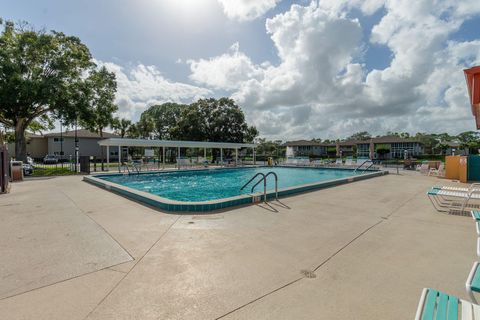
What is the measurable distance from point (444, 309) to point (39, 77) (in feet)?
70.6

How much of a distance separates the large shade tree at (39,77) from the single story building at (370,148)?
1385 inches

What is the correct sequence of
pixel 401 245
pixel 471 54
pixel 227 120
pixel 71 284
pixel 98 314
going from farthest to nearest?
pixel 227 120
pixel 471 54
pixel 401 245
pixel 71 284
pixel 98 314

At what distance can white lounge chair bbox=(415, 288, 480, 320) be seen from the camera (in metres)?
1.52

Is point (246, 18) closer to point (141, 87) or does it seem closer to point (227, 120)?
point (141, 87)

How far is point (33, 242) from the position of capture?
3.69m

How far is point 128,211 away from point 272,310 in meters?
4.57

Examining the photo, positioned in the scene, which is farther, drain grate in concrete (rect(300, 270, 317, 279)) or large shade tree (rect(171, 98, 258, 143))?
large shade tree (rect(171, 98, 258, 143))

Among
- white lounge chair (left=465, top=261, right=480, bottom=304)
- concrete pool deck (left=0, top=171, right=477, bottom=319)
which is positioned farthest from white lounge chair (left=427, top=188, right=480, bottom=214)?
white lounge chair (left=465, top=261, right=480, bottom=304)

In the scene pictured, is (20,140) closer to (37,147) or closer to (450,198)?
(450,198)

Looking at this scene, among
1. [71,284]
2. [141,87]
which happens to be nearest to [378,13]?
[71,284]

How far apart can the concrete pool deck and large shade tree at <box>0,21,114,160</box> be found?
14.1m

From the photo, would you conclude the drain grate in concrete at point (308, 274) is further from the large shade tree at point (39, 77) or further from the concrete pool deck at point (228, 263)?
the large shade tree at point (39, 77)

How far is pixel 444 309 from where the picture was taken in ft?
5.24

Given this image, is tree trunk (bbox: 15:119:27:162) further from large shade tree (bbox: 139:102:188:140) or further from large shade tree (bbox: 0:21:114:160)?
A: large shade tree (bbox: 139:102:188:140)
